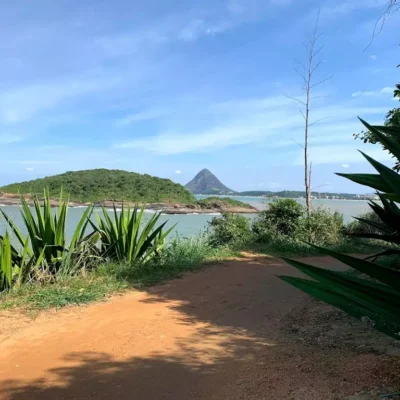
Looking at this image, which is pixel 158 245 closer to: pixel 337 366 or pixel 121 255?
pixel 121 255

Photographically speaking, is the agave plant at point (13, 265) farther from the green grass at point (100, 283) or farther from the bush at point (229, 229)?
the bush at point (229, 229)

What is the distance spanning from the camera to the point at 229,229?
1152 centimetres

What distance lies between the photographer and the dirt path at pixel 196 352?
2.52 m

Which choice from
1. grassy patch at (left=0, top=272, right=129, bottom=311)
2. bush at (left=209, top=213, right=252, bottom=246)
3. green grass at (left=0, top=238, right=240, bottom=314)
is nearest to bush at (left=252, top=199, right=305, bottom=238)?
bush at (left=209, top=213, right=252, bottom=246)

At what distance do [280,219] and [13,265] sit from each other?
7.98 m

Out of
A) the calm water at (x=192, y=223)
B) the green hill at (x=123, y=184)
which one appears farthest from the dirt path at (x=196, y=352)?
the green hill at (x=123, y=184)

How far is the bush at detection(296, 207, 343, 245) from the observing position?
11172 millimetres

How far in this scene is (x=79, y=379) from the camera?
2.89 metres

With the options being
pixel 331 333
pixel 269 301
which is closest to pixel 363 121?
pixel 331 333

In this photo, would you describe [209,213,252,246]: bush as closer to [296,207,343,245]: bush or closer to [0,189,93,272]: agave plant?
[296,207,343,245]: bush

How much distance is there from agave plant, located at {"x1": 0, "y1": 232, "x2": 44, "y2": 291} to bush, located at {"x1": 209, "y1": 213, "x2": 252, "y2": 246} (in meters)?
6.04

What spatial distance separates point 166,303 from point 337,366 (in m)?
2.65

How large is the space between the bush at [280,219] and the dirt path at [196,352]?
6494 mm

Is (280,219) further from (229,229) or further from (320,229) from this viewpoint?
(229,229)
